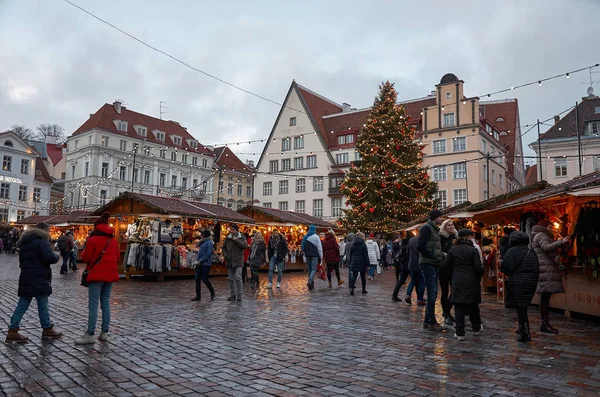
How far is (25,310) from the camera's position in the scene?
6.68m

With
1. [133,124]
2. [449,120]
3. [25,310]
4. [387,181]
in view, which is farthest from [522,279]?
[133,124]

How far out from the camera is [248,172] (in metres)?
66.9

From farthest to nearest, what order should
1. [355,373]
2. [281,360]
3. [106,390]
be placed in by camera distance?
[281,360] → [355,373] → [106,390]

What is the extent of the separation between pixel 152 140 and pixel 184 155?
477 centimetres

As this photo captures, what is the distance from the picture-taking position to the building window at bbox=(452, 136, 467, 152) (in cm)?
4553

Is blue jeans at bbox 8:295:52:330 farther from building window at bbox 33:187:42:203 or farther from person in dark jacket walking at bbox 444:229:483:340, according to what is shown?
building window at bbox 33:187:42:203

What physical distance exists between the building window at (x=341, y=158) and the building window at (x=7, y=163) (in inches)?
1350

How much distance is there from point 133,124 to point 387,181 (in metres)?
40.2

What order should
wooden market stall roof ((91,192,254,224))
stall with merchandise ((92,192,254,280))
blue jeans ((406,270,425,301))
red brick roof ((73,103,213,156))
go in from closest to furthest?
blue jeans ((406,270,425,301))
stall with merchandise ((92,192,254,280))
wooden market stall roof ((91,192,254,224))
red brick roof ((73,103,213,156))

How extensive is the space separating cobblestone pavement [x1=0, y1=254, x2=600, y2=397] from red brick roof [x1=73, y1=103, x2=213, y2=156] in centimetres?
5195

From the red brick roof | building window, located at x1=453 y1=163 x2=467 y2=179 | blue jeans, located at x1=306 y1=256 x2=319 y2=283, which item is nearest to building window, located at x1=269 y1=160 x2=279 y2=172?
the red brick roof

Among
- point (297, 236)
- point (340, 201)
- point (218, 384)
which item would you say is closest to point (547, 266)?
point (218, 384)

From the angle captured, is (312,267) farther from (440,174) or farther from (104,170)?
(104,170)

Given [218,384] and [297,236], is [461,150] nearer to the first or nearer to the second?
[297,236]
